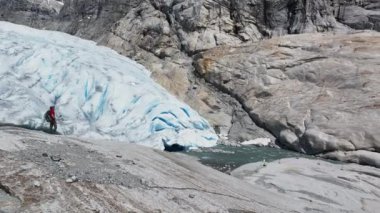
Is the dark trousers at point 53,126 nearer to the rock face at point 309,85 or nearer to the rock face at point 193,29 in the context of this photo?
the rock face at point 193,29

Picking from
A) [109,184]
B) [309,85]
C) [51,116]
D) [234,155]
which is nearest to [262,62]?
[309,85]

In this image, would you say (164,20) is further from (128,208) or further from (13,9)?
(128,208)

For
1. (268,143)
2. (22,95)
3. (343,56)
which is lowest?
(268,143)

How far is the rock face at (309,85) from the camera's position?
59.2ft

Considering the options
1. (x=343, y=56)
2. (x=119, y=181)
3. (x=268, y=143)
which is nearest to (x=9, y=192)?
(x=119, y=181)

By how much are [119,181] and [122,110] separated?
10278 mm

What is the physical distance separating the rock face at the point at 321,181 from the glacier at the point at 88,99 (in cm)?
433

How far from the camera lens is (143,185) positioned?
941 centimetres

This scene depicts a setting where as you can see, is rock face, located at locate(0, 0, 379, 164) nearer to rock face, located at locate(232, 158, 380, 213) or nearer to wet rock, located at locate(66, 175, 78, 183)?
rock face, located at locate(232, 158, 380, 213)

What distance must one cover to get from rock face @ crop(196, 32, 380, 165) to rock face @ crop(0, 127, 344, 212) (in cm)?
744

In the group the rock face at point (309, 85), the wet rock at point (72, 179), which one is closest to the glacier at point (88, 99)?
the rock face at point (309, 85)

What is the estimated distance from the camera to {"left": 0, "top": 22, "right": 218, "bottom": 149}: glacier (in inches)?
712

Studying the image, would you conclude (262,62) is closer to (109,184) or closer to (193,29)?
(193,29)

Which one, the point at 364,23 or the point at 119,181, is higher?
the point at 364,23
